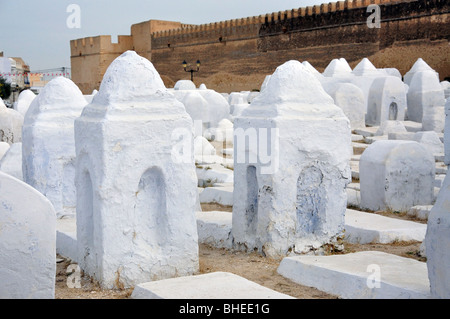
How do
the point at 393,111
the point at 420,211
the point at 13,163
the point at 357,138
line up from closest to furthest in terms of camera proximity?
1. the point at 420,211
2. the point at 13,163
3. the point at 357,138
4. the point at 393,111

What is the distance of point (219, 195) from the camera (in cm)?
724

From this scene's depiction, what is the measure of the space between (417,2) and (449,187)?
18024 millimetres

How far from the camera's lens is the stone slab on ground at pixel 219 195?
7.08 m

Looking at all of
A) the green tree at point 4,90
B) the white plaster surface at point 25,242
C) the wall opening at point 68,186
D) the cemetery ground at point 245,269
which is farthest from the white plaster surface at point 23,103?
the green tree at point 4,90

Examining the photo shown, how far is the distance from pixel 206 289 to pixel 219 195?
3921 millimetres

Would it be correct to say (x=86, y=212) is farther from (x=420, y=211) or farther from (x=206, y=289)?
(x=420, y=211)

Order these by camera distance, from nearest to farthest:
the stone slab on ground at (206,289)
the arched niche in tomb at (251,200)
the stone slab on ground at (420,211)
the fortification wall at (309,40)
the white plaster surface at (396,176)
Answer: the stone slab on ground at (206,289) < the arched niche in tomb at (251,200) < the stone slab on ground at (420,211) < the white plaster surface at (396,176) < the fortification wall at (309,40)

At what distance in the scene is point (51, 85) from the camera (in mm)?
5812

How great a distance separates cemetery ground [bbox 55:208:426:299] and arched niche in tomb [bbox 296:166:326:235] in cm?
25

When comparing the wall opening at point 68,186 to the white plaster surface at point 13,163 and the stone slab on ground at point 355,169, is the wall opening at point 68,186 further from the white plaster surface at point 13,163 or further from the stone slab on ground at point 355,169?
the stone slab on ground at point 355,169

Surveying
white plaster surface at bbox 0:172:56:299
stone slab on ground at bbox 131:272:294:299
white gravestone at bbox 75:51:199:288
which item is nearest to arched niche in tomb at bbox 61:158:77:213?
white gravestone at bbox 75:51:199:288

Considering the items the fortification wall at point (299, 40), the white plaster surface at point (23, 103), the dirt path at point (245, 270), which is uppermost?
the fortification wall at point (299, 40)

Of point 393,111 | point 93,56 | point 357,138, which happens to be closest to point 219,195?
point 357,138

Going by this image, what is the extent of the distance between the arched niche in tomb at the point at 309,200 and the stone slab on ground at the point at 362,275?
20.4 inches
